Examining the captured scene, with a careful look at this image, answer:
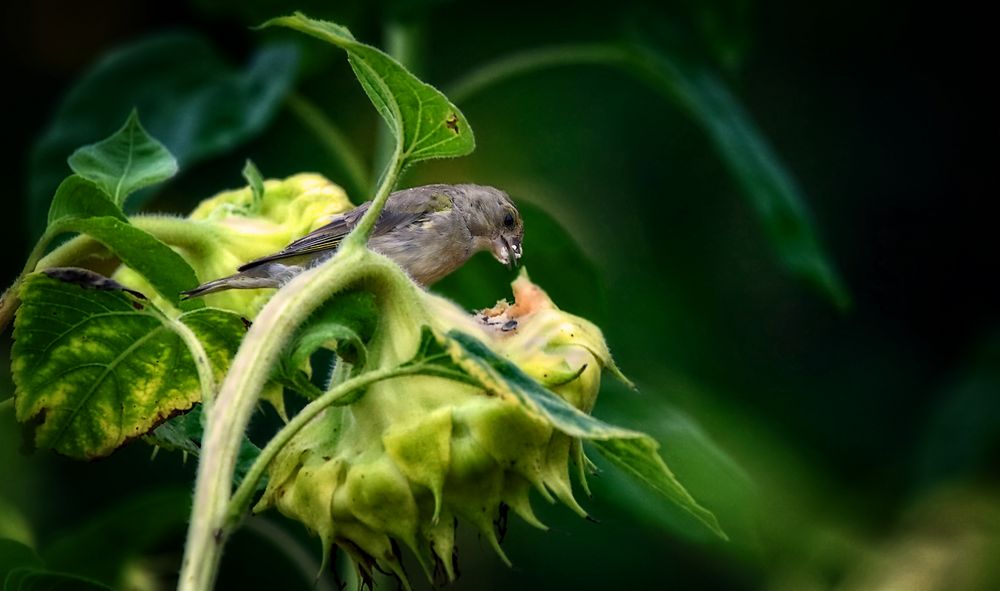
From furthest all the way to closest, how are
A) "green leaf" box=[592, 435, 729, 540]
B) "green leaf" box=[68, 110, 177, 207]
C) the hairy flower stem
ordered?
1. "green leaf" box=[68, 110, 177, 207]
2. "green leaf" box=[592, 435, 729, 540]
3. the hairy flower stem

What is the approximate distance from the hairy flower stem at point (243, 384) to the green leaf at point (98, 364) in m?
0.15

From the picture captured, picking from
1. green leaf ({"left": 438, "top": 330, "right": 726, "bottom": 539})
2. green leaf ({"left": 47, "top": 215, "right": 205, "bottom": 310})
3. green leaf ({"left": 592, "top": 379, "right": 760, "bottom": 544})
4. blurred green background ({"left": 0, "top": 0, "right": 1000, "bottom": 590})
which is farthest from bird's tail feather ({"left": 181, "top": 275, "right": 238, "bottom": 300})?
blurred green background ({"left": 0, "top": 0, "right": 1000, "bottom": 590})

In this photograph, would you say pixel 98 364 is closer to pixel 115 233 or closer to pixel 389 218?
pixel 115 233

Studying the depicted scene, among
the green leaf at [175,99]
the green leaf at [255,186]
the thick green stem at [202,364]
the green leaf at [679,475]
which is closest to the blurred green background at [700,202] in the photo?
the green leaf at [175,99]

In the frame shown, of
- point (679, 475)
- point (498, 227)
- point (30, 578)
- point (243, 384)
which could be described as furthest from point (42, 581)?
point (498, 227)

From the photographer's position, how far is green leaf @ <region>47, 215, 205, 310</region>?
2.62 feet

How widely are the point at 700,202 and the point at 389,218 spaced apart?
6.19 ft

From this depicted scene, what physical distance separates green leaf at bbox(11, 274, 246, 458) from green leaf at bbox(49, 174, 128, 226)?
0.17 ft

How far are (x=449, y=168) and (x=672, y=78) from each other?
4.05ft

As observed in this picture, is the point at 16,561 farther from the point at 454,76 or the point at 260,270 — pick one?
the point at 454,76

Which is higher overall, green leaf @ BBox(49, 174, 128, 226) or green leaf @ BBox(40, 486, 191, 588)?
green leaf @ BBox(49, 174, 128, 226)

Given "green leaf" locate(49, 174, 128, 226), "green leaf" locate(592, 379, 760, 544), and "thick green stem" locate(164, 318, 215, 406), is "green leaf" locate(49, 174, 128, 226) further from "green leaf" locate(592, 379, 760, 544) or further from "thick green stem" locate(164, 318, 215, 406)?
"green leaf" locate(592, 379, 760, 544)

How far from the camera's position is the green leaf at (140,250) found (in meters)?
0.80

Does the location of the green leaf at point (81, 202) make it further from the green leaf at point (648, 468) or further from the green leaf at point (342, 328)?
the green leaf at point (648, 468)
